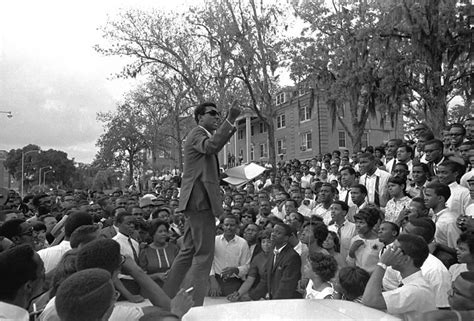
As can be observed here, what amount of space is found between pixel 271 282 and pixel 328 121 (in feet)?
118

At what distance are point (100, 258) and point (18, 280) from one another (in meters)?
0.47

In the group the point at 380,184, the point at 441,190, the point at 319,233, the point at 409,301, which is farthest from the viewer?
the point at 380,184

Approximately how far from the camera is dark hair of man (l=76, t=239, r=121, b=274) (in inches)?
116

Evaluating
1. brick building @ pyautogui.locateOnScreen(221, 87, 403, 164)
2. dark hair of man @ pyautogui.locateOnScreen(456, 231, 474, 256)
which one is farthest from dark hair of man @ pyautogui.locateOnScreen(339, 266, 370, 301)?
brick building @ pyautogui.locateOnScreen(221, 87, 403, 164)

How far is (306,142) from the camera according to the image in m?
43.3

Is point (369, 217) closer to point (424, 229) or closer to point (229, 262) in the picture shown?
point (424, 229)

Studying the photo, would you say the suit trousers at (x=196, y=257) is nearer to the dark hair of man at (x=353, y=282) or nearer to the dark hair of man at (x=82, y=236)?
the dark hair of man at (x=82, y=236)

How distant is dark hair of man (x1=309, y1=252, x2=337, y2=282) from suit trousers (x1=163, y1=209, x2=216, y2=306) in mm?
1031

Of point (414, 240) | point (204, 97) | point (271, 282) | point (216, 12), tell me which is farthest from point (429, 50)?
point (414, 240)

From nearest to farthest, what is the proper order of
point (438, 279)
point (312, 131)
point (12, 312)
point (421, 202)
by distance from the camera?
point (12, 312) → point (438, 279) → point (421, 202) → point (312, 131)

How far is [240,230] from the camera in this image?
8.09m

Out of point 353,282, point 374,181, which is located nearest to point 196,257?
point 353,282

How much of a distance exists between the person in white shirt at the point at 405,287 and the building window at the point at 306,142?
129 ft

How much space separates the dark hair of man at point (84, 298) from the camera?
2180mm
